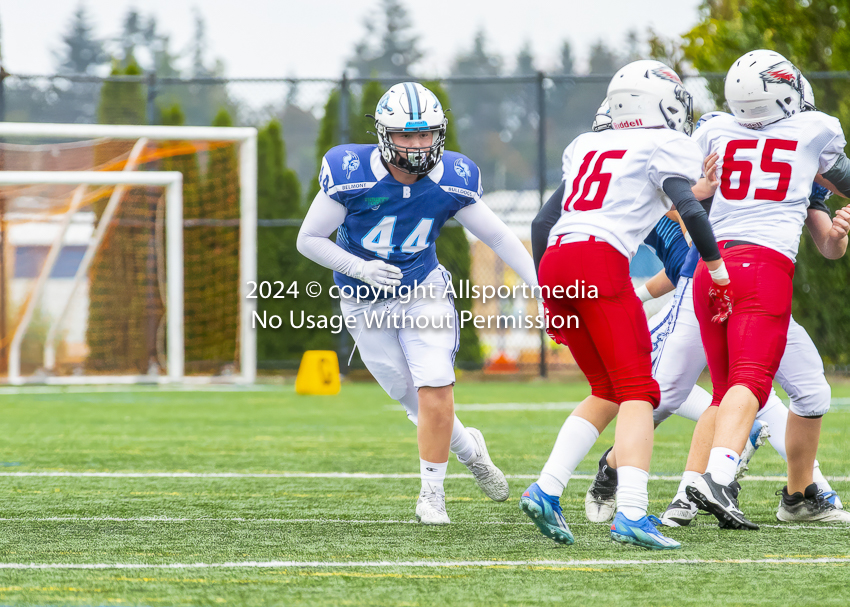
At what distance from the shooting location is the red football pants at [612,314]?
137 inches

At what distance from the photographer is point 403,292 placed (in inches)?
169

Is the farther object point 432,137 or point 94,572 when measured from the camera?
point 432,137

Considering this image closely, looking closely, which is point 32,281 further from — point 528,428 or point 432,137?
point 432,137

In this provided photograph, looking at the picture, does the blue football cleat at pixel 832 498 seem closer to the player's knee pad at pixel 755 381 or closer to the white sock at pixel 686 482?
the white sock at pixel 686 482

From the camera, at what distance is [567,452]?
3.58 metres

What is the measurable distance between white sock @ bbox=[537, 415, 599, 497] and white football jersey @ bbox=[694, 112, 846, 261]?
0.88m

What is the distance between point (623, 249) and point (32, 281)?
9.75 metres

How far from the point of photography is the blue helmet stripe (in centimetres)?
411

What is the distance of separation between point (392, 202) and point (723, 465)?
1.56m

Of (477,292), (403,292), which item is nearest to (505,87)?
(477,292)

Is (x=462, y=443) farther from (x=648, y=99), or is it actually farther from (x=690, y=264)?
(x=648, y=99)

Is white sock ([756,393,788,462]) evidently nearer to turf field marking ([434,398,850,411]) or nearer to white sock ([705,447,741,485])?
white sock ([705,447,741,485])

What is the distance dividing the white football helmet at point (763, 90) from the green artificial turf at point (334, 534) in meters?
1.47

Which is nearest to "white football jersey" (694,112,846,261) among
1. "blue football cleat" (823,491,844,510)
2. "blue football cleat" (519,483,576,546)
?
"blue football cleat" (823,491,844,510)
